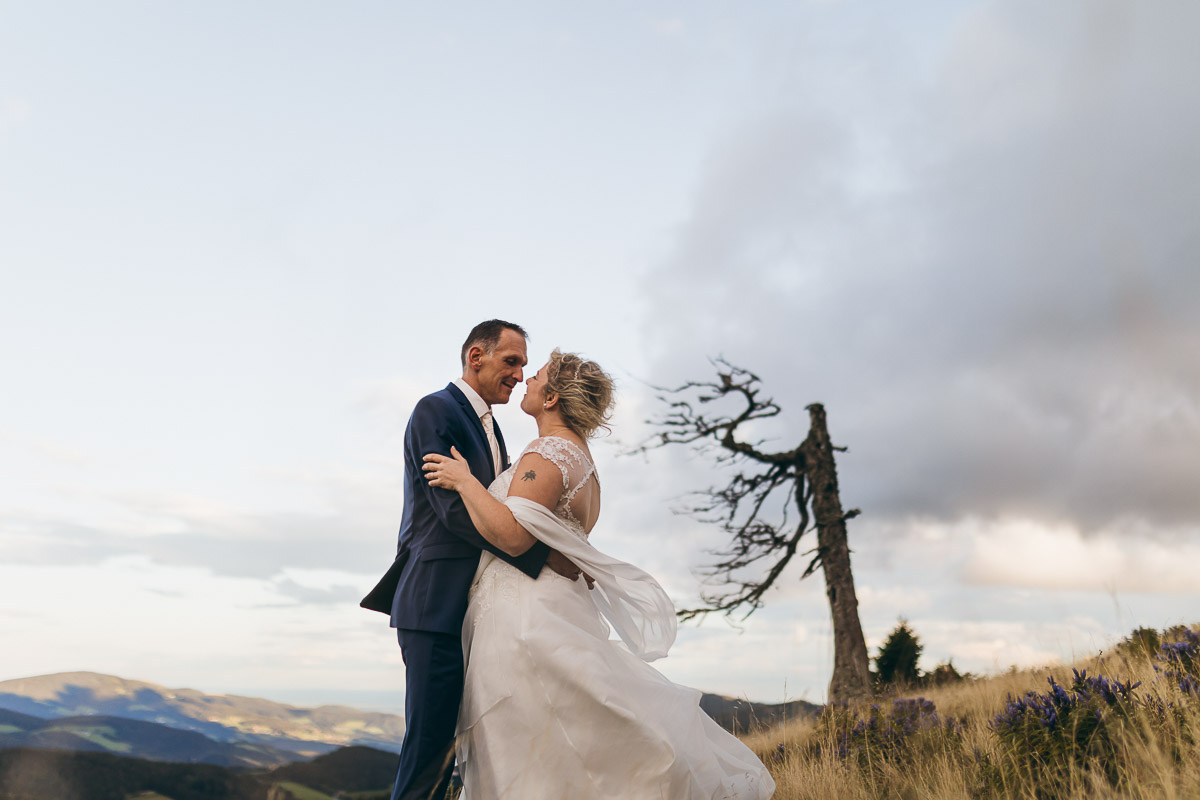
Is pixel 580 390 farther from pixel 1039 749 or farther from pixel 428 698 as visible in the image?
pixel 1039 749

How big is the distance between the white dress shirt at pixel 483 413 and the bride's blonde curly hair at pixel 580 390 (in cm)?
42

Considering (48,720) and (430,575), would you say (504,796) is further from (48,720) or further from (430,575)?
(48,720)

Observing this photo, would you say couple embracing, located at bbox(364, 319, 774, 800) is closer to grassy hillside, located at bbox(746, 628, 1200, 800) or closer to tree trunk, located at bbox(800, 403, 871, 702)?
grassy hillside, located at bbox(746, 628, 1200, 800)

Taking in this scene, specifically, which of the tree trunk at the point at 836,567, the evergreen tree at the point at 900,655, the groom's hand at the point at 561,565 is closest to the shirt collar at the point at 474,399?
the groom's hand at the point at 561,565

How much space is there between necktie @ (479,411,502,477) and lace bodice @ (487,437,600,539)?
11.2 inches

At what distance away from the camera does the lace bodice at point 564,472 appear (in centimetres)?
399

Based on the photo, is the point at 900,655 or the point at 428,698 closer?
the point at 428,698

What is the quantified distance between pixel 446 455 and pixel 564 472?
2.08 ft

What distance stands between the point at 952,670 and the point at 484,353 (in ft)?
42.8

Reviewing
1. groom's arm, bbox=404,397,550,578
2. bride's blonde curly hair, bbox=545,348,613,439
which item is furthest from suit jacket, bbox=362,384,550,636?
bride's blonde curly hair, bbox=545,348,613,439

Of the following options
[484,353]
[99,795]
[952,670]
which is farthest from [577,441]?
[952,670]

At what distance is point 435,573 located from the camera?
12.6 ft

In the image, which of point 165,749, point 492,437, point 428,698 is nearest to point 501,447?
point 492,437

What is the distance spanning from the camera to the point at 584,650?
3.78m
